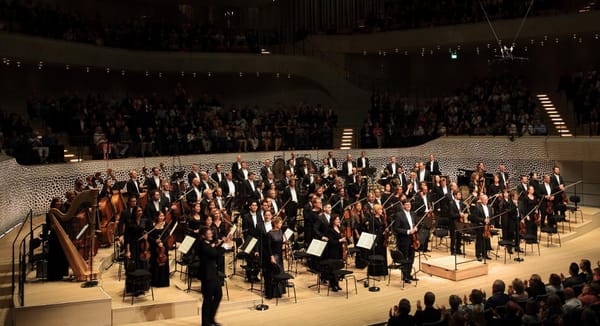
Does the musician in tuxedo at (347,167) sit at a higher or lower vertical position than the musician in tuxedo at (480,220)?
higher

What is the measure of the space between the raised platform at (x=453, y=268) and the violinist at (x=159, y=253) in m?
5.18

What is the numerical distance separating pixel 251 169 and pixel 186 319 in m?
11.5

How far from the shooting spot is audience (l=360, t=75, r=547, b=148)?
22.0m

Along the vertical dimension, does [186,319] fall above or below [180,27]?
below

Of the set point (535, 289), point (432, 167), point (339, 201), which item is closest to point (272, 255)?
point (339, 201)

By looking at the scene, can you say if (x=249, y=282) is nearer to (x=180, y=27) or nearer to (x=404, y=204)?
(x=404, y=204)

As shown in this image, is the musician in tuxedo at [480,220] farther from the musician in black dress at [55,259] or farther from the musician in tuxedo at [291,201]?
the musician in black dress at [55,259]

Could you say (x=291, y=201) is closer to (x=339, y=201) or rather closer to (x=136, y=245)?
(x=339, y=201)

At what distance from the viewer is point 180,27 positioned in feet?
87.6

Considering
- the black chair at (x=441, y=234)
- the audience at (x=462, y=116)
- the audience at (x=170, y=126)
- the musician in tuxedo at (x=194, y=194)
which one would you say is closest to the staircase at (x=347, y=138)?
the audience at (x=170, y=126)

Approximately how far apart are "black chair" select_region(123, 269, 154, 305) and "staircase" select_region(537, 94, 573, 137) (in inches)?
603

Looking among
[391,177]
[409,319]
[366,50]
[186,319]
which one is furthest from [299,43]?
[409,319]

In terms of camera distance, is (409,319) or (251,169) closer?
(409,319)

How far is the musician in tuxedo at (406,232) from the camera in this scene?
12.7 metres
